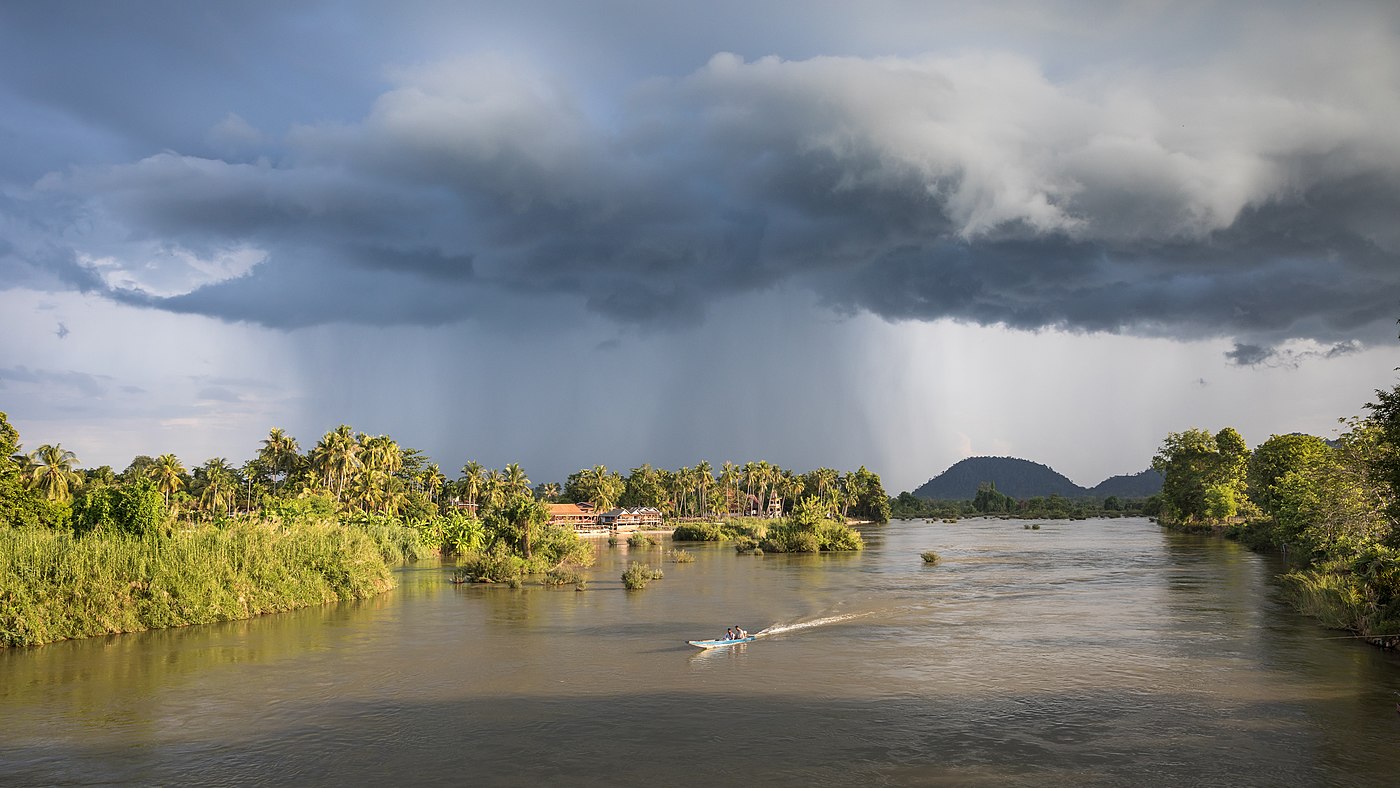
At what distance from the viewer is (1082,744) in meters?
19.1

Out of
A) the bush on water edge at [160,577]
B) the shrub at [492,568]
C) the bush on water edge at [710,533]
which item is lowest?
the bush on water edge at [710,533]

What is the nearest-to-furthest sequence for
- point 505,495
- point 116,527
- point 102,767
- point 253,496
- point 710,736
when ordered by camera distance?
1. point 102,767
2. point 710,736
3. point 116,527
4. point 253,496
5. point 505,495

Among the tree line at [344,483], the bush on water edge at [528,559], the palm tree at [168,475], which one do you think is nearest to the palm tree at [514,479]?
the tree line at [344,483]

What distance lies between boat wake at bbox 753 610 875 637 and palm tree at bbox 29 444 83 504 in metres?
78.5

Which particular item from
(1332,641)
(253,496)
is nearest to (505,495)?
(253,496)

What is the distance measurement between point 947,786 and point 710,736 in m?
5.96

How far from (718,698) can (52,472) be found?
288ft

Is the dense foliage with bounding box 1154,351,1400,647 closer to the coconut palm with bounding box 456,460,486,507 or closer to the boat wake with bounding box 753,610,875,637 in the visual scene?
the boat wake with bounding box 753,610,875,637

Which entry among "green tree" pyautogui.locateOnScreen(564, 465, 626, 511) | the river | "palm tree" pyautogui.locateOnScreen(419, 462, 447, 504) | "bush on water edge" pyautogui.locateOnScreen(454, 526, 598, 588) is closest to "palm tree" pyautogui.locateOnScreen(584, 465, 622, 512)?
"green tree" pyautogui.locateOnScreen(564, 465, 626, 511)

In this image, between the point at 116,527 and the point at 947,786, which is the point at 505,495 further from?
the point at 947,786

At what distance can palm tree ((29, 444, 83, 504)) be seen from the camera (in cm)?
8150

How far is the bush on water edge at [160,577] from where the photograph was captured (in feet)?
99.4

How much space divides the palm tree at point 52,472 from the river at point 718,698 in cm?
5986

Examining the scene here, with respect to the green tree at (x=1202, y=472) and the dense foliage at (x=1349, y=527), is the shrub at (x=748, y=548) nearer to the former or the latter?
the dense foliage at (x=1349, y=527)
